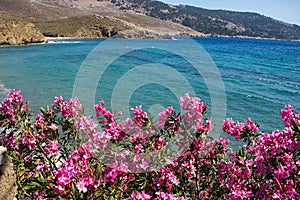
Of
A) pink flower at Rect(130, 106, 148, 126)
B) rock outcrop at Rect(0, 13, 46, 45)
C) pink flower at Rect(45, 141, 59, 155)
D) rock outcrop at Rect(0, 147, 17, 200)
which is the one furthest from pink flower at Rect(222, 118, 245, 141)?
rock outcrop at Rect(0, 13, 46, 45)

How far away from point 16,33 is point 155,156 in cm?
5567

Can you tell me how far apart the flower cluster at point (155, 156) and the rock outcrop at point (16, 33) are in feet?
167

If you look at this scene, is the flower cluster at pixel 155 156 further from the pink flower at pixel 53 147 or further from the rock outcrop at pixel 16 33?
the rock outcrop at pixel 16 33

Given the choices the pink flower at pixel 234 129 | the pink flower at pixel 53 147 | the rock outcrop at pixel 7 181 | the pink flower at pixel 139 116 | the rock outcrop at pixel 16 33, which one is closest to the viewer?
the rock outcrop at pixel 7 181

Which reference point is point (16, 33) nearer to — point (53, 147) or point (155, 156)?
point (53, 147)

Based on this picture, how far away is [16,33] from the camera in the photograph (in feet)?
173

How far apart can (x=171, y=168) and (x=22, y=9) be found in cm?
12355

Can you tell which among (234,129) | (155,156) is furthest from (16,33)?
(234,129)

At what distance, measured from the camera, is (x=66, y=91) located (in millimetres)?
17984

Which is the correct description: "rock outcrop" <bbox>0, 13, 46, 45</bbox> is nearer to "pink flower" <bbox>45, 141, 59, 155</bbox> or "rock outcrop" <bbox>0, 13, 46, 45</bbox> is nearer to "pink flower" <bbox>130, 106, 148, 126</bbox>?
"pink flower" <bbox>45, 141, 59, 155</bbox>

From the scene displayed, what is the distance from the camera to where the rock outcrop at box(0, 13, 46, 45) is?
49775 mm

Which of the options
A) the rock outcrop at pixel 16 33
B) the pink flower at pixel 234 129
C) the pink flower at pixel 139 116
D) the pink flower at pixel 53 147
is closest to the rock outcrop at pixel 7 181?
the pink flower at pixel 53 147

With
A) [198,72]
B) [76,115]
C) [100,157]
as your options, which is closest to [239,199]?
[100,157]

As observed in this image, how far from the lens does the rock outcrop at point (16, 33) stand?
49775 mm
